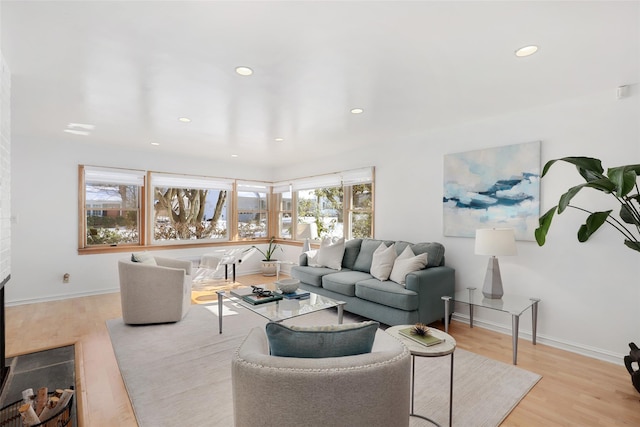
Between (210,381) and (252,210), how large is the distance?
16.0 ft

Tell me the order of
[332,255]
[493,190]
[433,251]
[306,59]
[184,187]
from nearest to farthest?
[306,59] < [493,190] < [433,251] < [332,255] < [184,187]

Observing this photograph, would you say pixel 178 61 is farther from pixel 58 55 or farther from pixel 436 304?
pixel 436 304

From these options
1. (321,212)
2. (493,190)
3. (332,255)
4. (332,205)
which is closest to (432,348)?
(493,190)

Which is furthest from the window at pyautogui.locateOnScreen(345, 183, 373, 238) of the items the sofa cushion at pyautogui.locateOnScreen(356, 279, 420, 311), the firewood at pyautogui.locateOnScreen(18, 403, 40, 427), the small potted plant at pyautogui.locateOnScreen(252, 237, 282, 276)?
the firewood at pyautogui.locateOnScreen(18, 403, 40, 427)

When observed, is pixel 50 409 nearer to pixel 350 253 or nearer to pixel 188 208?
pixel 350 253

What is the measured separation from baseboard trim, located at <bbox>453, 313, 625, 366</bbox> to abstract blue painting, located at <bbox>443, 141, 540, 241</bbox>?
40.4 inches

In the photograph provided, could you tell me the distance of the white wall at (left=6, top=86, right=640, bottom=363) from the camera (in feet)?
9.39

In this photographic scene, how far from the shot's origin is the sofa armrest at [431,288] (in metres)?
3.37

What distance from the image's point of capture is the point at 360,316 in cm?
409

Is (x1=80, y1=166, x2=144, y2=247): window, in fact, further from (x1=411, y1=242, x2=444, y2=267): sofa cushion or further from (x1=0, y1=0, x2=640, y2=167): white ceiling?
(x1=411, y1=242, x2=444, y2=267): sofa cushion

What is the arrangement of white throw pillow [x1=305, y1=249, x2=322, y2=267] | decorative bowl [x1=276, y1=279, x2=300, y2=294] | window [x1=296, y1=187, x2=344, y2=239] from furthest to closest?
window [x1=296, y1=187, x2=344, y2=239] < white throw pillow [x1=305, y1=249, x2=322, y2=267] < decorative bowl [x1=276, y1=279, x2=300, y2=294]

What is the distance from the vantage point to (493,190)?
11.8 ft

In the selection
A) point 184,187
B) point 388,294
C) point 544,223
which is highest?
point 184,187

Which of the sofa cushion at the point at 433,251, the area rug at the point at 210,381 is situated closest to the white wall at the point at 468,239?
the sofa cushion at the point at 433,251
